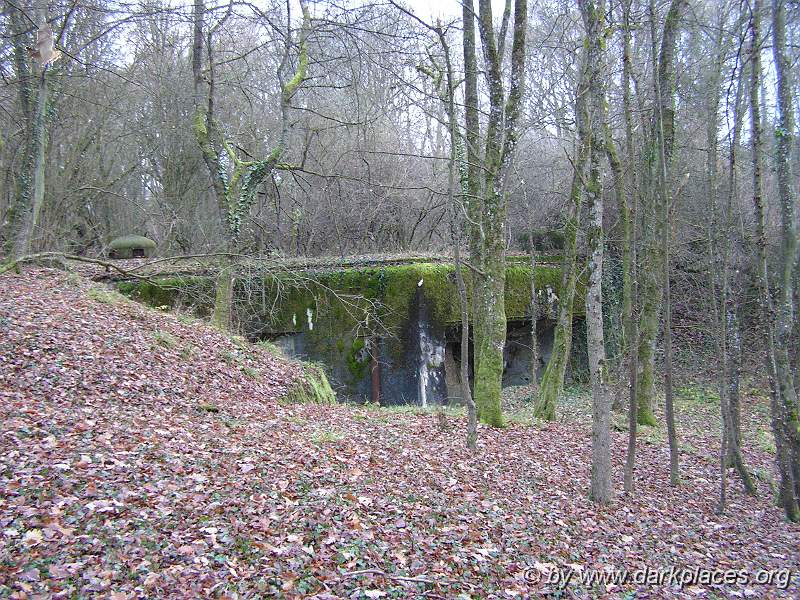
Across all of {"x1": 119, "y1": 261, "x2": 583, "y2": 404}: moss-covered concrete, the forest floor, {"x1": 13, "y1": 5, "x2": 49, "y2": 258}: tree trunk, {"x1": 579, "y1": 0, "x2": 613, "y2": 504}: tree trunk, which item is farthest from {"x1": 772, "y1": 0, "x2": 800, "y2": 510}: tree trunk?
{"x1": 13, "y1": 5, "x2": 49, "y2": 258}: tree trunk

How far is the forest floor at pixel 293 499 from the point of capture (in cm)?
429

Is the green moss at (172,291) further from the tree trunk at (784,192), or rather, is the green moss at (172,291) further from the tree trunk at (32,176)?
the tree trunk at (784,192)

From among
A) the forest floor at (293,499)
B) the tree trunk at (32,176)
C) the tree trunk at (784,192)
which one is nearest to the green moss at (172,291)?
the tree trunk at (32,176)

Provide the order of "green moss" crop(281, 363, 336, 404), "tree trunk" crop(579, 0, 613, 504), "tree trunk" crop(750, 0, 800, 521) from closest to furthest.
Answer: "tree trunk" crop(579, 0, 613, 504), "tree trunk" crop(750, 0, 800, 521), "green moss" crop(281, 363, 336, 404)

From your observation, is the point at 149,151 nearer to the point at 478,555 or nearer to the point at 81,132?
the point at 81,132

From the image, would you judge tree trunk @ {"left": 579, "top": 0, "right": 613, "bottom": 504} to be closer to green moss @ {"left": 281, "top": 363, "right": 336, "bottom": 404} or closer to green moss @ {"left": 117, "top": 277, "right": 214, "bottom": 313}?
green moss @ {"left": 281, "top": 363, "right": 336, "bottom": 404}

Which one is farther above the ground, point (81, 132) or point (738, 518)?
point (81, 132)

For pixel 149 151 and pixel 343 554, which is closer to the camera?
pixel 343 554

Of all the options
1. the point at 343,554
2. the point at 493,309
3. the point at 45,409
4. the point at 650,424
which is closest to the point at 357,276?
the point at 493,309

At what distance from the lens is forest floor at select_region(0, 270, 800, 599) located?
4289mm

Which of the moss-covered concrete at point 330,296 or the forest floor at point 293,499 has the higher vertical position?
the moss-covered concrete at point 330,296

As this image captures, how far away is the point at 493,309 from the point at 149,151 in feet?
45.0

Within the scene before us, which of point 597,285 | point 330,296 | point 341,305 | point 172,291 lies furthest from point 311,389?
point 597,285

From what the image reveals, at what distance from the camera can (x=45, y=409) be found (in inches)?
271
